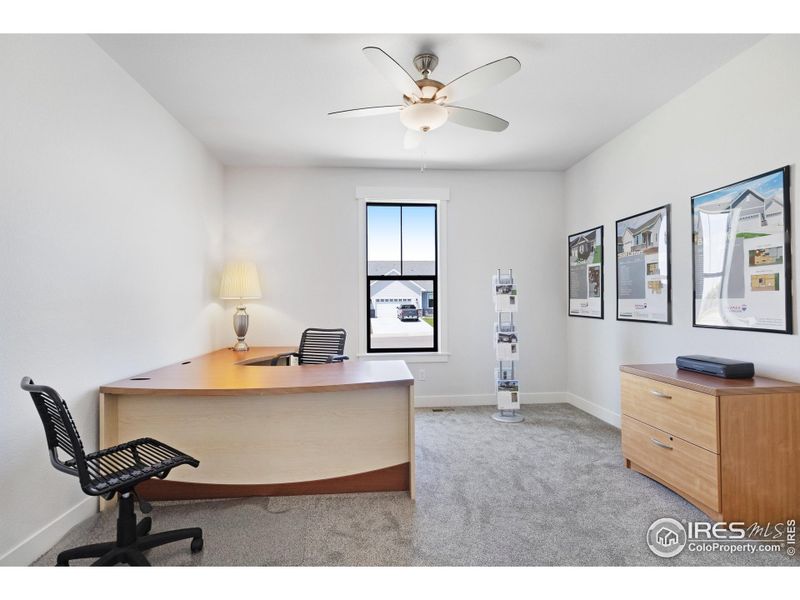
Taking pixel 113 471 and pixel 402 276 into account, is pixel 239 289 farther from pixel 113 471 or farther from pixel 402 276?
pixel 113 471

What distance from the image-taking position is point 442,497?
8.04 feet

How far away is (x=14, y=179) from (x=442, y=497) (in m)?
2.65

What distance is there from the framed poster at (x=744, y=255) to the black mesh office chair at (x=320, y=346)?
8.94ft

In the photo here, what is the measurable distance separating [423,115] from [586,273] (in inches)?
105

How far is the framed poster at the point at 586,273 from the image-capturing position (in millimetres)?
3986

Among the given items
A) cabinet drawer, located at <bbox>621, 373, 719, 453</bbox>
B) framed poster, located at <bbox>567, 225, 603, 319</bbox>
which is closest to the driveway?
framed poster, located at <bbox>567, 225, 603, 319</bbox>

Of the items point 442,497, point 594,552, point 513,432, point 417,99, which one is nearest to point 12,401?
point 442,497

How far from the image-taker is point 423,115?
7.84 ft

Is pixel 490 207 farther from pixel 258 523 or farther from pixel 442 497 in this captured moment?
Result: pixel 258 523

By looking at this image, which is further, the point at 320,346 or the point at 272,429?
the point at 320,346

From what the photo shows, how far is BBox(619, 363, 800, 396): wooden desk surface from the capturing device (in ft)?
6.66

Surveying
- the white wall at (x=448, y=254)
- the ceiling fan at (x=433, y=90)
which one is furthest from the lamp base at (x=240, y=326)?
the ceiling fan at (x=433, y=90)

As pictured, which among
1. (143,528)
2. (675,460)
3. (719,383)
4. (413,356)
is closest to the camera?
(143,528)

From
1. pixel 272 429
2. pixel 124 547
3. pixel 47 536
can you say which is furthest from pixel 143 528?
pixel 272 429
